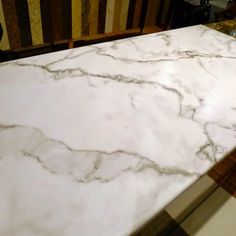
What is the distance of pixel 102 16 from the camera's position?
2264mm

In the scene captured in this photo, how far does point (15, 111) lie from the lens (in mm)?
648

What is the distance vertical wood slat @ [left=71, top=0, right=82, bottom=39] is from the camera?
204 cm

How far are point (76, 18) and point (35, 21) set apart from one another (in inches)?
13.9

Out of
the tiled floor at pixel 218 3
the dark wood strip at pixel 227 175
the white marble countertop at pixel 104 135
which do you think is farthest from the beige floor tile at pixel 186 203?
the tiled floor at pixel 218 3

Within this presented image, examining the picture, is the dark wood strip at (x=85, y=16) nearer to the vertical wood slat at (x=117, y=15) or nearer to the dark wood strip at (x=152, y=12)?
the vertical wood slat at (x=117, y=15)

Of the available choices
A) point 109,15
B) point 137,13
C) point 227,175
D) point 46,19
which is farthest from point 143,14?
point 227,175

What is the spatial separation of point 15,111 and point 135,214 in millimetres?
407

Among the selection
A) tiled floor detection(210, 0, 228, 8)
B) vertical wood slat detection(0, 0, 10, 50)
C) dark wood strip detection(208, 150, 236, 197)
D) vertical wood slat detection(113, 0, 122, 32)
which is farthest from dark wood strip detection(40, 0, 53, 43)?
tiled floor detection(210, 0, 228, 8)

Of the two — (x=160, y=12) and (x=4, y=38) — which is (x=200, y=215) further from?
(x=160, y=12)

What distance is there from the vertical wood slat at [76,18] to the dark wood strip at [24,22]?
0.38 meters

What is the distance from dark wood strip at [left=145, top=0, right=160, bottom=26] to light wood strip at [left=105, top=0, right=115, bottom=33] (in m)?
0.45

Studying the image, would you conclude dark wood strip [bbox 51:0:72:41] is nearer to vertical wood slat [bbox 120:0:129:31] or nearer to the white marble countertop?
vertical wood slat [bbox 120:0:129:31]

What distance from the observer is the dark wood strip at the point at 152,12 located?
8.24 feet

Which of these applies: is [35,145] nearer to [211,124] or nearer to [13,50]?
[211,124]
